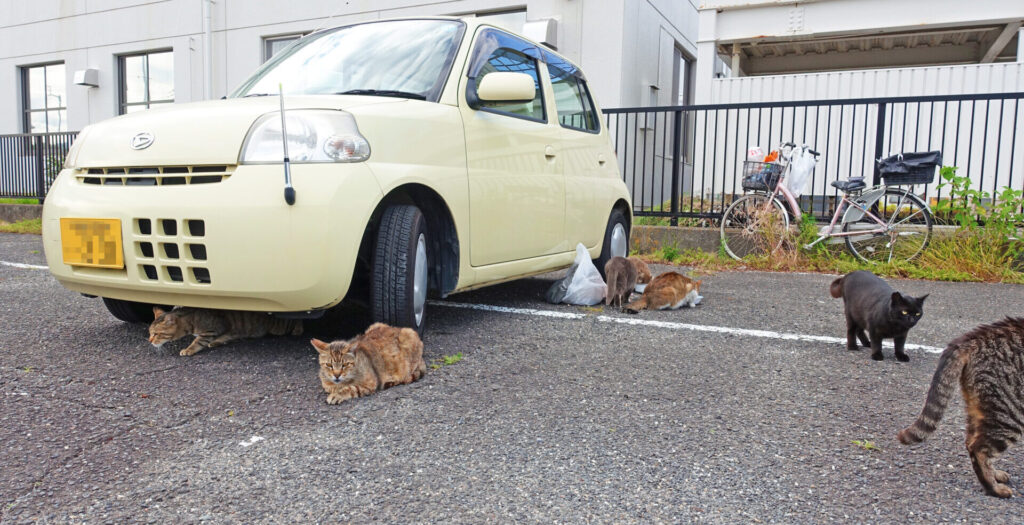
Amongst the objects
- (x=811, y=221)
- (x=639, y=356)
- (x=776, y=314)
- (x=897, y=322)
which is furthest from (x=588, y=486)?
(x=811, y=221)

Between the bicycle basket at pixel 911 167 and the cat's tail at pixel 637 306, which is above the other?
the bicycle basket at pixel 911 167

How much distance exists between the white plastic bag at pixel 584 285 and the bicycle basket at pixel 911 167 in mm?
3510

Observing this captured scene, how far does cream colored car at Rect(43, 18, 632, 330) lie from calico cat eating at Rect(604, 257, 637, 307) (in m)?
0.74

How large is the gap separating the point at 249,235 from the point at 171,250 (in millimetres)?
380

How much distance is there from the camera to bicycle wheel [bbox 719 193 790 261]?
6887 millimetres

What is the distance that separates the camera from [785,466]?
2.07 m

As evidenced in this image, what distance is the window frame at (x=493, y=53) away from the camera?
3.59 meters

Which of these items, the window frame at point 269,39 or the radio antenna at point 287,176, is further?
the window frame at point 269,39

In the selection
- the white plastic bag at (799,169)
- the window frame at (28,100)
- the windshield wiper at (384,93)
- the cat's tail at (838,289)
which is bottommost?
the cat's tail at (838,289)

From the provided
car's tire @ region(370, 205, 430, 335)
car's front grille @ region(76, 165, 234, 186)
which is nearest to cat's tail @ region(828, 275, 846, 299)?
car's tire @ region(370, 205, 430, 335)

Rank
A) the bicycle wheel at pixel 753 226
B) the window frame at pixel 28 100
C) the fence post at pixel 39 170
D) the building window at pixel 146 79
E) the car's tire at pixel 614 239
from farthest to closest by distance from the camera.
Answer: the window frame at pixel 28 100, the building window at pixel 146 79, the fence post at pixel 39 170, the bicycle wheel at pixel 753 226, the car's tire at pixel 614 239

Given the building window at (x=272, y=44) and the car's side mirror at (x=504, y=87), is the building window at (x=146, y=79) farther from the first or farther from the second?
the car's side mirror at (x=504, y=87)

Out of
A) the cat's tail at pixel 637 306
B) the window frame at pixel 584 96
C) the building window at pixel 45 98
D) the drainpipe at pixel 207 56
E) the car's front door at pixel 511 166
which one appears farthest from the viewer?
the building window at pixel 45 98

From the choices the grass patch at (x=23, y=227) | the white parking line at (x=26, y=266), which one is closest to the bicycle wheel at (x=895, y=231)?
the white parking line at (x=26, y=266)
